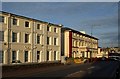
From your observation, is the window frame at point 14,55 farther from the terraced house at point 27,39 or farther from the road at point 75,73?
the road at point 75,73

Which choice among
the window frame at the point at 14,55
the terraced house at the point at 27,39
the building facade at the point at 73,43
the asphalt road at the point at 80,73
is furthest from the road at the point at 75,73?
the building facade at the point at 73,43

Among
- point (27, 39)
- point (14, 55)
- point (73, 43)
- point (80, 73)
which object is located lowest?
point (80, 73)

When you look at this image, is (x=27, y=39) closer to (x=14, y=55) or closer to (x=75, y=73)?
(x=14, y=55)

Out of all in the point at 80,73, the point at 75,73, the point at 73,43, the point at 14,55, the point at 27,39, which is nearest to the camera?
the point at 75,73

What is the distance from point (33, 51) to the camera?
54.4m

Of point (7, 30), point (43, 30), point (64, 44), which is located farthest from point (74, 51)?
point (7, 30)

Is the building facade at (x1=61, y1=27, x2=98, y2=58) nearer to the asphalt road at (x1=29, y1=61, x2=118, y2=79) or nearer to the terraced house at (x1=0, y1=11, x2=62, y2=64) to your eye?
the terraced house at (x1=0, y1=11, x2=62, y2=64)

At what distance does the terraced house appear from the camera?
4519 centimetres

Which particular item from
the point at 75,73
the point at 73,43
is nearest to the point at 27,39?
the point at 75,73

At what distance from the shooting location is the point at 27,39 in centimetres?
5297

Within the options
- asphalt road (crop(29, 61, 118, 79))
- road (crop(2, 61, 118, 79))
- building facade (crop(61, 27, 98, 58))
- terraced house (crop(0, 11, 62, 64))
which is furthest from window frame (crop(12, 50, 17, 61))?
building facade (crop(61, 27, 98, 58))

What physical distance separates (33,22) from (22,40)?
5348mm

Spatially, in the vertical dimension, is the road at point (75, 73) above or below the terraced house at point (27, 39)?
below

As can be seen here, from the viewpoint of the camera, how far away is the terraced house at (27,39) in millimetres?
45188
